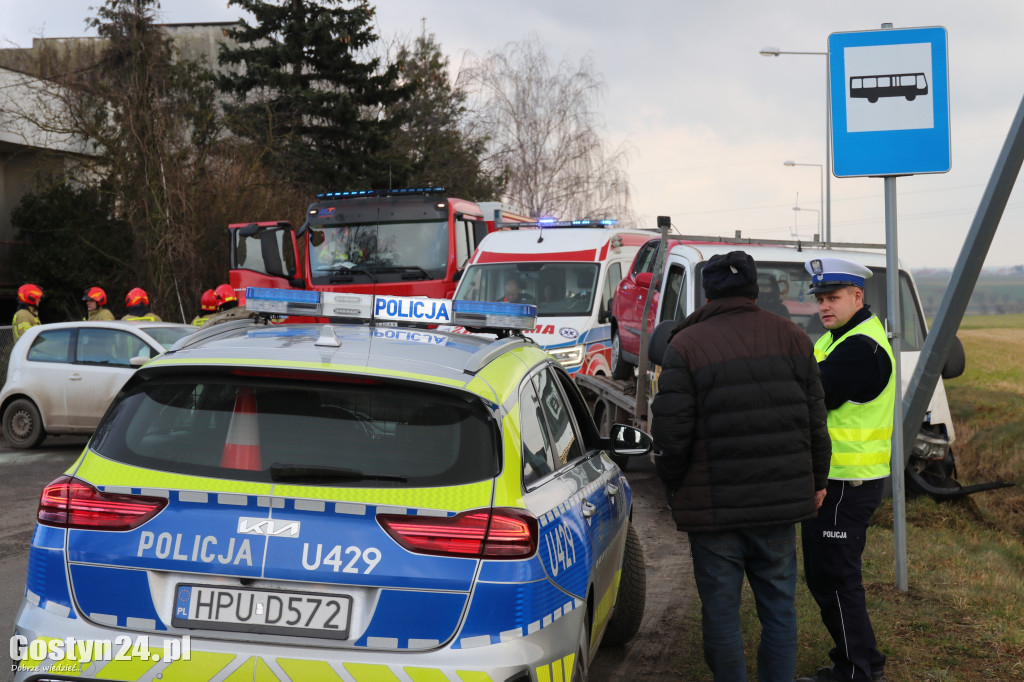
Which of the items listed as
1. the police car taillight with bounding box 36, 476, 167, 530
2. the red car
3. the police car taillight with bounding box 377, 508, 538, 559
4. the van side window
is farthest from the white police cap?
the van side window

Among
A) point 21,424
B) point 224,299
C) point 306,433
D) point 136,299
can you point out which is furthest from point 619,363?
point 306,433

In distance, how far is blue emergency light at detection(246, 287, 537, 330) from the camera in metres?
4.16

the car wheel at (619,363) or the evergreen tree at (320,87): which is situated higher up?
the evergreen tree at (320,87)

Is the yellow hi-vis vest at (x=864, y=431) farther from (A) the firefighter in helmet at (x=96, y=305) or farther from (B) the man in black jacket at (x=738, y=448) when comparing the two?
(A) the firefighter in helmet at (x=96, y=305)

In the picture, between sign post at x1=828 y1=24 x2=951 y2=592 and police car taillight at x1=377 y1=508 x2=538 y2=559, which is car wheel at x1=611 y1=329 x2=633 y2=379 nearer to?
sign post at x1=828 y1=24 x2=951 y2=592

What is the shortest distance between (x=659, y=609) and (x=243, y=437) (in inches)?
147

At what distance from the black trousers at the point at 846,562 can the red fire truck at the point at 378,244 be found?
12366 millimetres

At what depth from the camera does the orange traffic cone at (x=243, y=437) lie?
3.22 metres

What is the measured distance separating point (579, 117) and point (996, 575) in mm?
37652

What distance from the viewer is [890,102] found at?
5.97 metres

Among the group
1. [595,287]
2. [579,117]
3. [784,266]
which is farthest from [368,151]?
[784,266]

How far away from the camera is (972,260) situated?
6523 mm

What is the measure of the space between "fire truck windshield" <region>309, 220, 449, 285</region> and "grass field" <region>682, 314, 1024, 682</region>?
28.8 feet

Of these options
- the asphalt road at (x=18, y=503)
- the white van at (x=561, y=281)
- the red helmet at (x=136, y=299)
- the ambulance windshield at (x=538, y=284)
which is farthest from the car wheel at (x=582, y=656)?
the red helmet at (x=136, y=299)
